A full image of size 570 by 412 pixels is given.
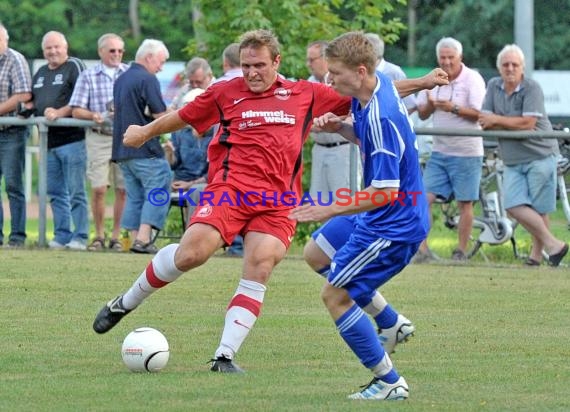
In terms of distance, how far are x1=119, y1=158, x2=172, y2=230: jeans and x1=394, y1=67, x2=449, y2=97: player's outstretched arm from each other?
606 centimetres

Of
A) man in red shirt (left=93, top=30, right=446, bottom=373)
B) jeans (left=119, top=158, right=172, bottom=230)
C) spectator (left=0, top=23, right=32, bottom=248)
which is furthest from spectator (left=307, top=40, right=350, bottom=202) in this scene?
man in red shirt (left=93, top=30, right=446, bottom=373)

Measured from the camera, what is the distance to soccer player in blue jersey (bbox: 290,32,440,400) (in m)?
7.39

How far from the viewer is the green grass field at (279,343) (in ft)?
24.5

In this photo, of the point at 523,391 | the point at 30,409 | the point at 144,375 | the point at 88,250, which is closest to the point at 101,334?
the point at 144,375

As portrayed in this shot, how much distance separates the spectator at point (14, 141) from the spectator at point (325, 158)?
10.6 ft

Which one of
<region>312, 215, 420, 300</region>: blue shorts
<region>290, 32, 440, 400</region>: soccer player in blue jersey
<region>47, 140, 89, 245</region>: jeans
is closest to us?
<region>290, 32, 440, 400</region>: soccer player in blue jersey

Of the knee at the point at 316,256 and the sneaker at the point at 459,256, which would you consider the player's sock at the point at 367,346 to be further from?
the sneaker at the point at 459,256

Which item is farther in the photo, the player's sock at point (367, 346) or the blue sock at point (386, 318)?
the blue sock at point (386, 318)

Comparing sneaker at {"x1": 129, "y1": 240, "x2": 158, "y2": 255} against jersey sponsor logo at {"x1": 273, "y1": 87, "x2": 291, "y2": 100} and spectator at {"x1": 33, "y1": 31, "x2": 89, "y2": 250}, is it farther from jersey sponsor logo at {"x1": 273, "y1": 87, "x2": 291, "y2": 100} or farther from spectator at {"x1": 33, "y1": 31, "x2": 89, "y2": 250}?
jersey sponsor logo at {"x1": 273, "y1": 87, "x2": 291, "y2": 100}

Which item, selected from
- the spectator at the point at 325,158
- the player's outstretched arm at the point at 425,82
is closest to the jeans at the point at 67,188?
the spectator at the point at 325,158

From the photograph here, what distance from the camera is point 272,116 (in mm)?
8914

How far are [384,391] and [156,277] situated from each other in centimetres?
187

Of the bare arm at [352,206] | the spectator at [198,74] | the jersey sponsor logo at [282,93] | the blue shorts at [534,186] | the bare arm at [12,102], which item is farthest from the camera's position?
the bare arm at [12,102]

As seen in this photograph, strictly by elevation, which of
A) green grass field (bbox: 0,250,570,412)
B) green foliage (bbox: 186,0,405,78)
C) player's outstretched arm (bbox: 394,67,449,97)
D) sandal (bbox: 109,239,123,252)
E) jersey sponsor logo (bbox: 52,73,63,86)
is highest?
green foliage (bbox: 186,0,405,78)
